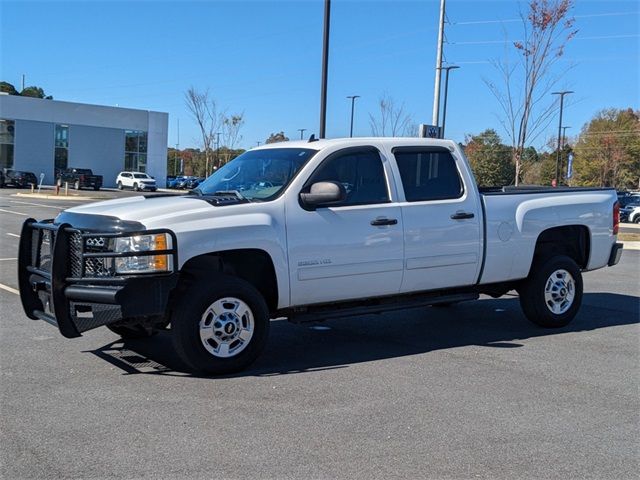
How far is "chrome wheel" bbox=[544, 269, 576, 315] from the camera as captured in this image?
25.1 ft

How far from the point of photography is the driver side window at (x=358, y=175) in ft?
20.9

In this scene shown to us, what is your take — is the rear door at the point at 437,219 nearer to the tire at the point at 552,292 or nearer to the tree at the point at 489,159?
the tire at the point at 552,292

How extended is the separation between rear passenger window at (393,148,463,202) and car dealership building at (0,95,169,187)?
54.9 m

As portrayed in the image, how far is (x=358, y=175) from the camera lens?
6.55m

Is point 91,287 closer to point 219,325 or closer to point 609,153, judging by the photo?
point 219,325

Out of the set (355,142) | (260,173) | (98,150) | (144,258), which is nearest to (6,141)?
(98,150)

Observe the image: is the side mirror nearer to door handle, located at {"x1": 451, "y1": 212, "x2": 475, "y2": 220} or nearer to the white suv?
door handle, located at {"x1": 451, "y1": 212, "x2": 475, "y2": 220}

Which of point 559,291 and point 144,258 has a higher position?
point 144,258

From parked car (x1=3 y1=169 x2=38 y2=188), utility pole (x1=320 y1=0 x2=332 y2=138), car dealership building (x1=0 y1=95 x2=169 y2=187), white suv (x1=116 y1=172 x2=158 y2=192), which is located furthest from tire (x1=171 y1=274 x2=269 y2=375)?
car dealership building (x1=0 y1=95 x2=169 y2=187)

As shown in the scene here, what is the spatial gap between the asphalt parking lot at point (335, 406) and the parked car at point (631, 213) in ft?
108

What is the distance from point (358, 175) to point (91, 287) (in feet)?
8.67

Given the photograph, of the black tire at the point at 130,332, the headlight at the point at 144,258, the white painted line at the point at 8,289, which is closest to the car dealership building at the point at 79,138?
the white painted line at the point at 8,289

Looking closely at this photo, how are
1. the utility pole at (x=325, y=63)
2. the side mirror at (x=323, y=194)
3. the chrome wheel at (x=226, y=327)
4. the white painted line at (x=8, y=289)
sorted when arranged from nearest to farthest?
the chrome wheel at (x=226, y=327) → the side mirror at (x=323, y=194) → the white painted line at (x=8, y=289) → the utility pole at (x=325, y=63)

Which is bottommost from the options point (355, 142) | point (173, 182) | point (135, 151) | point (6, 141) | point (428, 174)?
point (428, 174)
